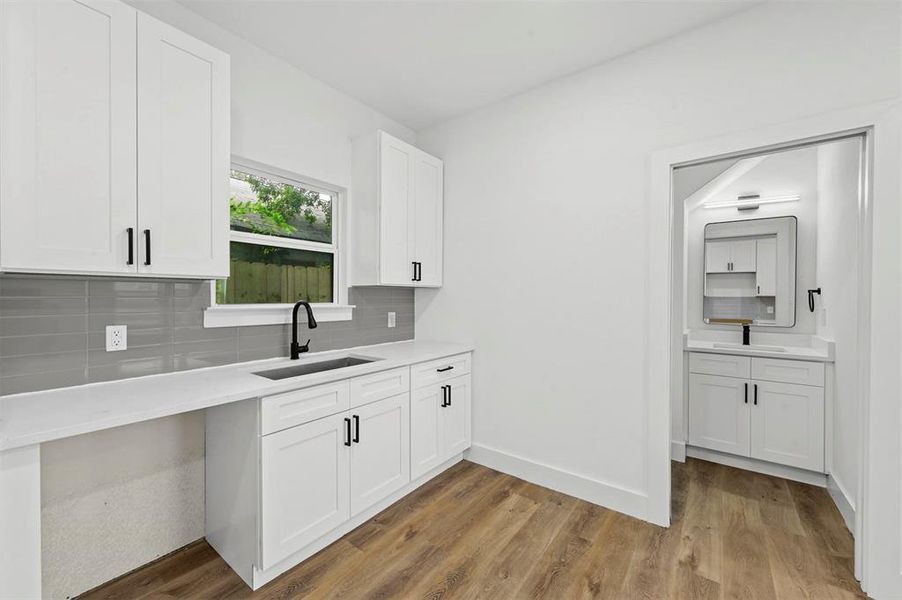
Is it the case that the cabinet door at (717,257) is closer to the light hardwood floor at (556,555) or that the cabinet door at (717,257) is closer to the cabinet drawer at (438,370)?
the light hardwood floor at (556,555)

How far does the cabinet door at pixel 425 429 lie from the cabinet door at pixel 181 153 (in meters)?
1.42

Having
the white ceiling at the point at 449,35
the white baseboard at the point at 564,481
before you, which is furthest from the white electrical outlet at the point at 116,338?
the white baseboard at the point at 564,481

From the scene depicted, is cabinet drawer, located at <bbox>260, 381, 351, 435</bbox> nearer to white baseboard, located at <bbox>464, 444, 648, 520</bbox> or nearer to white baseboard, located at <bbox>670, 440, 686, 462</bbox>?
white baseboard, located at <bbox>464, 444, 648, 520</bbox>

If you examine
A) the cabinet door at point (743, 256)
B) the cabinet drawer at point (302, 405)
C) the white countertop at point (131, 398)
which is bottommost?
the cabinet drawer at point (302, 405)

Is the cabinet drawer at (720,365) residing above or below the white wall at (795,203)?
below

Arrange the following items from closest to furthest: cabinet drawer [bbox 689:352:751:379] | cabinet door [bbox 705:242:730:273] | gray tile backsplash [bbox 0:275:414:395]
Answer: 1. gray tile backsplash [bbox 0:275:414:395]
2. cabinet drawer [bbox 689:352:751:379]
3. cabinet door [bbox 705:242:730:273]

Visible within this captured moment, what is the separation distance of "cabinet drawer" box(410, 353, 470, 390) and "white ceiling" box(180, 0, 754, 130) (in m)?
1.96

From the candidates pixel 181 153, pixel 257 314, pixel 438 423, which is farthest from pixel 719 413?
pixel 181 153

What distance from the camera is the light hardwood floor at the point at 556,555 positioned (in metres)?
1.79

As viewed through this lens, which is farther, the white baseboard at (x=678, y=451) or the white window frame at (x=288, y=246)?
the white baseboard at (x=678, y=451)

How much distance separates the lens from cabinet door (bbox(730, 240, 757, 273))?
3361 mm

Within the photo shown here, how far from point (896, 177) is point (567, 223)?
1.49m

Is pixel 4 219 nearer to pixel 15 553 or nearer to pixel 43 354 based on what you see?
pixel 43 354

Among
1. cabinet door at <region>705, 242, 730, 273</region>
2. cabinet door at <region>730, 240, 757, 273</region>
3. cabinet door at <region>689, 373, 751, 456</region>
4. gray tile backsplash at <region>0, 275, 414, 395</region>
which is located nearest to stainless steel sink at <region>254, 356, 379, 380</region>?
gray tile backsplash at <region>0, 275, 414, 395</region>
